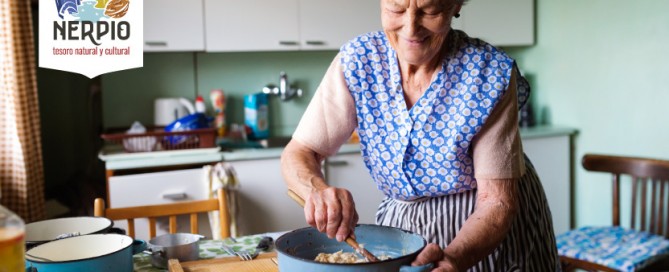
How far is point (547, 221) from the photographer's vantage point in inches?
53.8

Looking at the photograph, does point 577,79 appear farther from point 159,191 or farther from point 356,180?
point 159,191

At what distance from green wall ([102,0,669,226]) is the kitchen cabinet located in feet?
0.93

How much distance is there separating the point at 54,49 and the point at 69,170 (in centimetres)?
228

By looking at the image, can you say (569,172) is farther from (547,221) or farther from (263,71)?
(547,221)

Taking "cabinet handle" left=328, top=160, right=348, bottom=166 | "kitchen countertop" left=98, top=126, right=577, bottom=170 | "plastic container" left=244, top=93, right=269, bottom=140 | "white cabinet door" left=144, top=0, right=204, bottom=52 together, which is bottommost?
"cabinet handle" left=328, top=160, right=348, bottom=166

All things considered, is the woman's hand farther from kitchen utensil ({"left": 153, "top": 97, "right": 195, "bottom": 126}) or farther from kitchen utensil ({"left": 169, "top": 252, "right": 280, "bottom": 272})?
kitchen utensil ({"left": 153, "top": 97, "right": 195, "bottom": 126})

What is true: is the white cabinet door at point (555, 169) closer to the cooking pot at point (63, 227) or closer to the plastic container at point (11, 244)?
the cooking pot at point (63, 227)

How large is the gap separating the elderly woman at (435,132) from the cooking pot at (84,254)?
30cm

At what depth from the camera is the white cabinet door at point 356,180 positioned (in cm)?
276

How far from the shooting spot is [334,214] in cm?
97

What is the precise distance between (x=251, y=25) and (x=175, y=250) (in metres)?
1.73

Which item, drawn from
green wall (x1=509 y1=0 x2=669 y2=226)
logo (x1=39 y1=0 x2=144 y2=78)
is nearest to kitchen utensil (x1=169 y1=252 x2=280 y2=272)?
logo (x1=39 y1=0 x2=144 y2=78)

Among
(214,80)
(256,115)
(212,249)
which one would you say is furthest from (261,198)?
(212,249)

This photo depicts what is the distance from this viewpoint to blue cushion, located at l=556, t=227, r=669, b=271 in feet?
7.36
